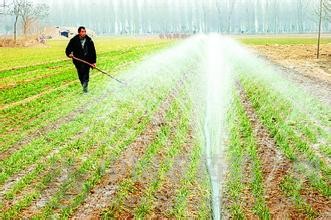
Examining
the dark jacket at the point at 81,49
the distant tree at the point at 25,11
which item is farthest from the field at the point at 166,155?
the distant tree at the point at 25,11

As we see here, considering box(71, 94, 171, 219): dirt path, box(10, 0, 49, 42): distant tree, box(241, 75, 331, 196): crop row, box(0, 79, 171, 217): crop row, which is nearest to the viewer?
box(71, 94, 171, 219): dirt path

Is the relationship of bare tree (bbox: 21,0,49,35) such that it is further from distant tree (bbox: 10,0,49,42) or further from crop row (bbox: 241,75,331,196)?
crop row (bbox: 241,75,331,196)

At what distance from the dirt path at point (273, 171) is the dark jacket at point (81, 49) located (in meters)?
5.77

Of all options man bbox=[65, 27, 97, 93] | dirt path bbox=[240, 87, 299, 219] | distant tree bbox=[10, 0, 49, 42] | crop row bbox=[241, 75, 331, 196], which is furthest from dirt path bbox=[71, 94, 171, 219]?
distant tree bbox=[10, 0, 49, 42]

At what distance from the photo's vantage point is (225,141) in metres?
8.95

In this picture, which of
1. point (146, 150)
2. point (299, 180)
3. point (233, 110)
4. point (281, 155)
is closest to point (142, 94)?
point (233, 110)

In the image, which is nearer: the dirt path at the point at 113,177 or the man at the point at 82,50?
the dirt path at the point at 113,177

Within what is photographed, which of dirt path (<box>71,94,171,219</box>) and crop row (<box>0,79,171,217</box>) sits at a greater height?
crop row (<box>0,79,171,217</box>)

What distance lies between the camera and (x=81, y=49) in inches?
532

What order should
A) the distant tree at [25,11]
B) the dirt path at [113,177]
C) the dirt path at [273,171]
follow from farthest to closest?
the distant tree at [25,11]
the dirt path at [273,171]
the dirt path at [113,177]

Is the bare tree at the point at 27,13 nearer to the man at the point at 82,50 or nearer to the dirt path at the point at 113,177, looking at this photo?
the man at the point at 82,50

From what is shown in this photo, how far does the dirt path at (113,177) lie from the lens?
18.7ft

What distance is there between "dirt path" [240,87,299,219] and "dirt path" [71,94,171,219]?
213 cm

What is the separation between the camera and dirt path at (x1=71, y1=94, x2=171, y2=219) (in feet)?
18.7
